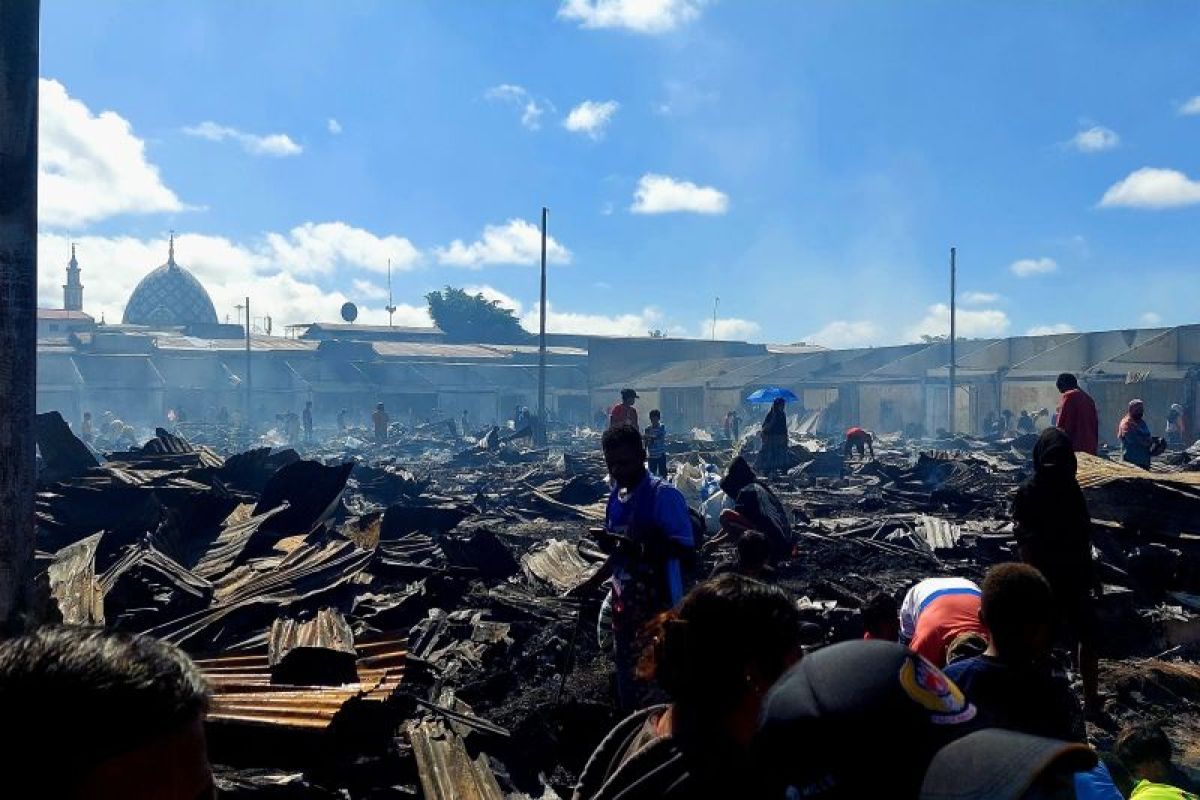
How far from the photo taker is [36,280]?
4.44 m

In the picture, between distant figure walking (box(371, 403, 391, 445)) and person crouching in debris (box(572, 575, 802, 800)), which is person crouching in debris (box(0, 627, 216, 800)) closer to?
person crouching in debris (box(572, 575, 802, 800))

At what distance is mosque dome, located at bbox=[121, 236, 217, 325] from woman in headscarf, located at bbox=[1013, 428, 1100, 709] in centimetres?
7811

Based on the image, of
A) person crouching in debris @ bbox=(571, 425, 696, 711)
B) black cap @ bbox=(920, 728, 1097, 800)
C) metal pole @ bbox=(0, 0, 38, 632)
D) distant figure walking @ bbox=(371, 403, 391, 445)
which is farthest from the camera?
distant figure walking @ bbox=(371, 403, 391, 445)

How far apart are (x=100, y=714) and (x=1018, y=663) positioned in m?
2.91

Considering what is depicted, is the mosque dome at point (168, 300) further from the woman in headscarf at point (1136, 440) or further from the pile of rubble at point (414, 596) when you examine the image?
the woman in headscarf at point (1136, 440)

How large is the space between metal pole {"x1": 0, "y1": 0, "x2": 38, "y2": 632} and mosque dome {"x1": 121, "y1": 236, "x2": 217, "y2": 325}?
7693 centimetres

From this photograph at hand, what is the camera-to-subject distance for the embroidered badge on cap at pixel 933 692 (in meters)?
1.47

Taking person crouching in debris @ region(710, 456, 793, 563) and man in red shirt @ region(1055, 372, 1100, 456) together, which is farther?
man in red shirt @ region(1055, 372, 1100, 456)

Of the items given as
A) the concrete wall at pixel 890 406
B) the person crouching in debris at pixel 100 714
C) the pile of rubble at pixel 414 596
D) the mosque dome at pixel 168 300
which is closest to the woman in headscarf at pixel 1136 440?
the pile of rubble at pixel 414 596

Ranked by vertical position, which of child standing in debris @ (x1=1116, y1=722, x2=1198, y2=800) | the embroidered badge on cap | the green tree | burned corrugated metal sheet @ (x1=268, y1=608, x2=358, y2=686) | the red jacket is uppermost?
the green tree

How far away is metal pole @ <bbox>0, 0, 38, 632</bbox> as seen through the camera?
14.1ft

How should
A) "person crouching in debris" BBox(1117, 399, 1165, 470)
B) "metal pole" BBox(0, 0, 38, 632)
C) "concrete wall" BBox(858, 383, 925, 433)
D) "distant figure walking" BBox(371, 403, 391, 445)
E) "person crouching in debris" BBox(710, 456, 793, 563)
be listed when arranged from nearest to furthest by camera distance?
"metal pole" BBox(0, 0, 38, 632), "person crouching in debris" BBox(710, 456, 793, 563), "person crouching in debris" BBox(1117, 399, 1165, 470), "distant figure walking" BBox(371, 403, 391, 445), "concrete wall" BBox(858, 383, 925, 433)

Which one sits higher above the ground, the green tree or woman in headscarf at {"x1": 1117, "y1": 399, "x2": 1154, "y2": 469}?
the green tree

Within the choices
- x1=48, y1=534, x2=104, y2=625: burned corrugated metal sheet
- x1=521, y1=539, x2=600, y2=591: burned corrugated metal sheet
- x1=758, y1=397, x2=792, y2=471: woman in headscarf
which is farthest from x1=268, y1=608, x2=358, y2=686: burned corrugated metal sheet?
x1=758, y1=397, x2=792, y2=471: woman in headscarf
